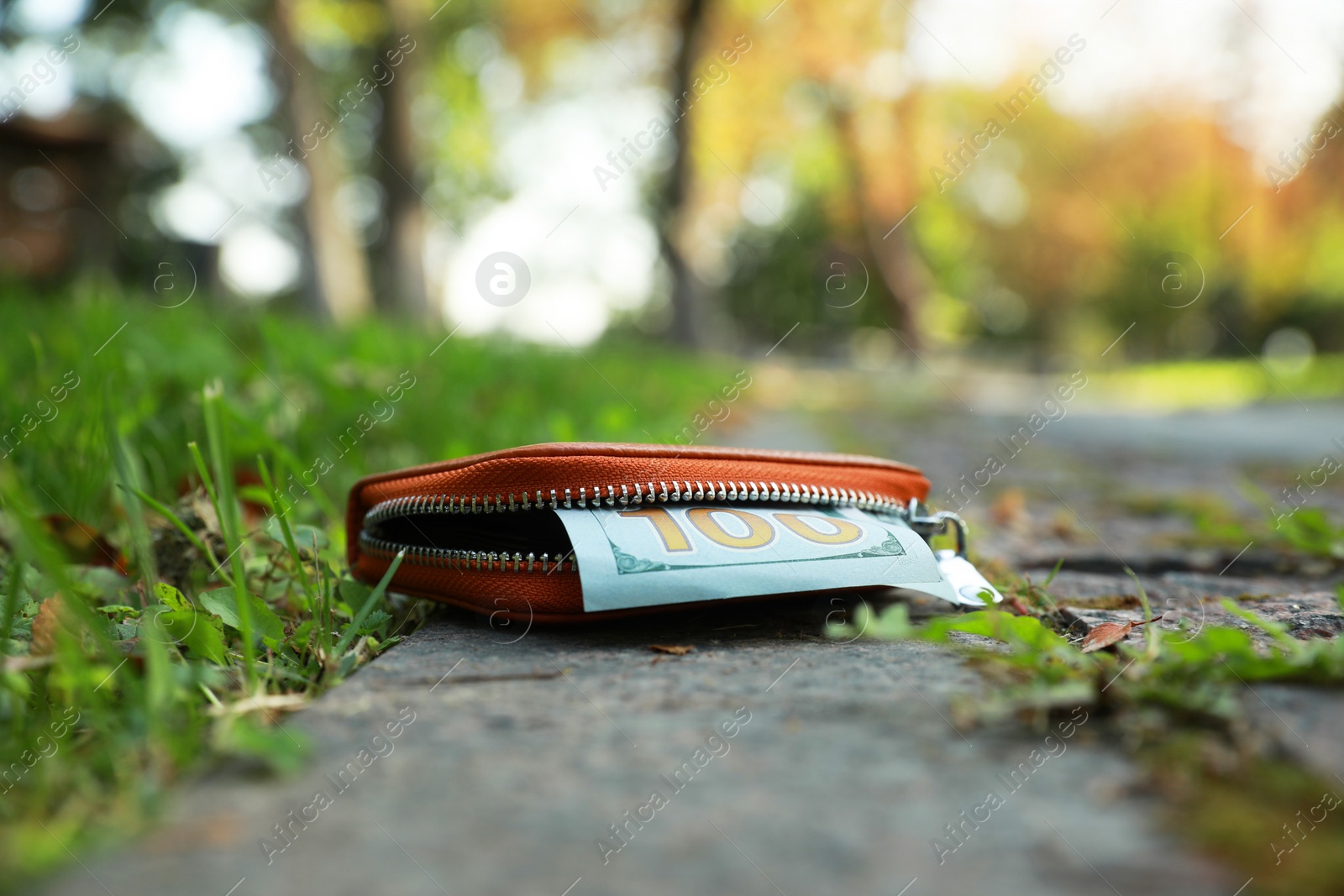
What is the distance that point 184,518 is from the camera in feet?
5.32

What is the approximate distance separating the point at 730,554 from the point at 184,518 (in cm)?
106

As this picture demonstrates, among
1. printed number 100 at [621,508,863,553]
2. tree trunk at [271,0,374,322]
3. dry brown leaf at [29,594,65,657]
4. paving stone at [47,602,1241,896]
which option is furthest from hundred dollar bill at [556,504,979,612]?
tree trunk at [271,0,374,322]

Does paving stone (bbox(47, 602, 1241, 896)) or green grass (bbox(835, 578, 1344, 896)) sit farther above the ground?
paving stone (bbox(47, 602, 1241, 896))

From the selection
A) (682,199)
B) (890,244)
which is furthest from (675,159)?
(890,244)

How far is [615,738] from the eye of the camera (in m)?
0.85

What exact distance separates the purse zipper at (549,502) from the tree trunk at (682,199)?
34.2 feet

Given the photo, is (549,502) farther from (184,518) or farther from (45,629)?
(184,518)

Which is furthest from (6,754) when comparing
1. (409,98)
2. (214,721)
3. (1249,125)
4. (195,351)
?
(1249,125)

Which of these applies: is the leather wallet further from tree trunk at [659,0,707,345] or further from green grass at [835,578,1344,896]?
tree trunk at [659,0,707,345]

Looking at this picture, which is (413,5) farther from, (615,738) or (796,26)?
(615,738)

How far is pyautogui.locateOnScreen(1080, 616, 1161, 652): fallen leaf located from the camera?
111cm

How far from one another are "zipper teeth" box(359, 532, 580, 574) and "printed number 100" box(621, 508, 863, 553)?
4.9 inches

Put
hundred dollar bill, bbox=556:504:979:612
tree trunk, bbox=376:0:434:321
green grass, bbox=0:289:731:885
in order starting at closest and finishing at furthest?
1. green grass, bbox=0:289:731:885
2. hundred dollar bill, bbox=556:504:979:612
3. tree trunk, bbox=376:0:434:321

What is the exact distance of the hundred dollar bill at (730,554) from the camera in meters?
1.21
